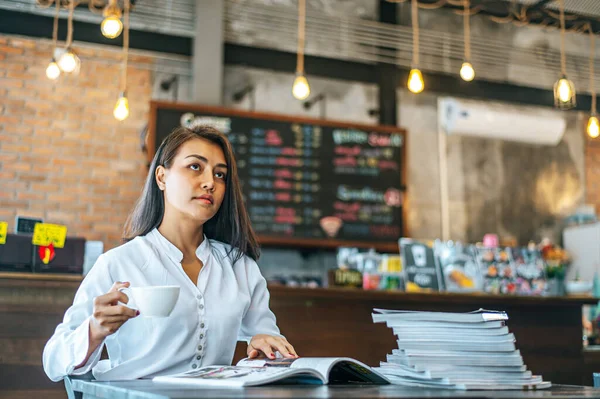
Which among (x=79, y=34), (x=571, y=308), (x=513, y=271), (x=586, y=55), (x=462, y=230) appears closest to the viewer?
(x=571, y=308)

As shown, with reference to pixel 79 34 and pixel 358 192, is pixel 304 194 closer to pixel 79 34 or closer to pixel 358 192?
pixel 358 192

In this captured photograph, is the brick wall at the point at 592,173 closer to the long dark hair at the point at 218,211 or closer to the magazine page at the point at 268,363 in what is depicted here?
the long dark hair at the point at 218,211

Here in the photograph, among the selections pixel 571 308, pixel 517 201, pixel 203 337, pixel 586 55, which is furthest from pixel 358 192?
pixel 203 337

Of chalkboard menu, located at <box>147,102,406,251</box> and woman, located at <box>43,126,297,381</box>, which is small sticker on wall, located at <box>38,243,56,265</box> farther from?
chalkboard menu, located at <box>147,102,406,251</box>

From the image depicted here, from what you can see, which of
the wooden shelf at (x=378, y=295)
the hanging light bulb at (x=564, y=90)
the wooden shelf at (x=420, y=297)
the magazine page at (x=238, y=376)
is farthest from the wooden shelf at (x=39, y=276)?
the hanging light bulb at (x=564, y=90)

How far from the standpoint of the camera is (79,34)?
5.75m

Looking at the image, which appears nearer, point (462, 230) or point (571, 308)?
point (571, 308)

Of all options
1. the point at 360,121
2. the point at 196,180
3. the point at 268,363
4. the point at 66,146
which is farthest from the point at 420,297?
the point at 66,146

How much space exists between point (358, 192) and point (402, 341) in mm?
4470

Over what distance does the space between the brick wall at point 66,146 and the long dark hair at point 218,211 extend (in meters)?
3.58

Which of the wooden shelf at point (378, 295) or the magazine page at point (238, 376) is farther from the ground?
the wooden shelf at point (378, 295)

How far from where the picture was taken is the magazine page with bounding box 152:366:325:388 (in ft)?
4.29

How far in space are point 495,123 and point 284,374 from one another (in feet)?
18.5

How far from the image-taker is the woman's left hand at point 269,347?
1817 millimetres
